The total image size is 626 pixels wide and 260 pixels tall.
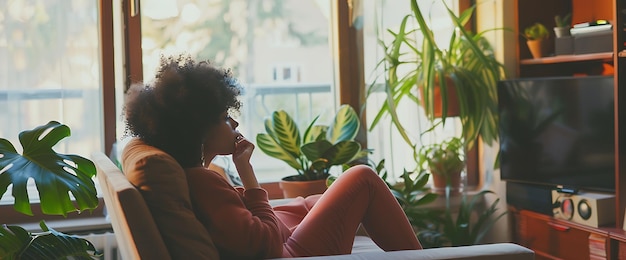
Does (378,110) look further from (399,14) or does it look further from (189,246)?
(189,246)

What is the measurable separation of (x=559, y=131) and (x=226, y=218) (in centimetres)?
208

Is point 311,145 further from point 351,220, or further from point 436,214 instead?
point 351,220

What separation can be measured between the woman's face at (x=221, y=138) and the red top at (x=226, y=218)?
11 centimetres

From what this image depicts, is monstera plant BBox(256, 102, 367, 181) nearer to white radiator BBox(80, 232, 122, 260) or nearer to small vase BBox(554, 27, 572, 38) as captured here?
white radiator BBox(80, 232, 122, 260)

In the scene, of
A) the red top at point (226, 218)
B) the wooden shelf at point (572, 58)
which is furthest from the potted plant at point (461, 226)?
the red top at point (226, 218)

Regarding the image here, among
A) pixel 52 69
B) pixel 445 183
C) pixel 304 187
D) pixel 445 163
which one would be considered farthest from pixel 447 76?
pixel 52 69

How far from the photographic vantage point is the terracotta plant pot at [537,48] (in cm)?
390

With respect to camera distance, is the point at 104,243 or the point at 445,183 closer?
the point at 104,243

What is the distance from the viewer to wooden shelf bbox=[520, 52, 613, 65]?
348 centimetres

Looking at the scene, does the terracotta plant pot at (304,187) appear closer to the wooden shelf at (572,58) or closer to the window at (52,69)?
the window at (52,69)

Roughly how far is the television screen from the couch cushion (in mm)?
2080

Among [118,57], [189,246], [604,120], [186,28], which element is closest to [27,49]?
[118,57]

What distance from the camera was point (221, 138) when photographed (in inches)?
87.4

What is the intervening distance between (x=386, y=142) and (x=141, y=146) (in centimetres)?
210
